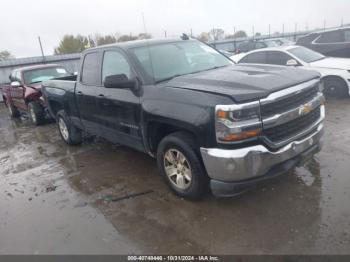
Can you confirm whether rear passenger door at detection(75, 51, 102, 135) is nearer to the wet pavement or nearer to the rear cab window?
the wet pavement

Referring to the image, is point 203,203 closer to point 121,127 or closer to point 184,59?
point 121,127

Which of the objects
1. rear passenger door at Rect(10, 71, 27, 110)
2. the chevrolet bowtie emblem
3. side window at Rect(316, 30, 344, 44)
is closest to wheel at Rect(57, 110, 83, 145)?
rear passenger door at Rect(10, 71, 27, 110)

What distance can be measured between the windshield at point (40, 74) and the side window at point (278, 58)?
5.94m

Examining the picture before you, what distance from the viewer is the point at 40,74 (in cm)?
994

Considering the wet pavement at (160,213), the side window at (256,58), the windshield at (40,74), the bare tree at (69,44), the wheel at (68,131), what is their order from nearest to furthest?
the wet pavement at (160,213) → the wheel at (68,131) → the side window at (256,58) → the windshield at (40,74) → the bare tree at (69,44)

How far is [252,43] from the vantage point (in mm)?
18312

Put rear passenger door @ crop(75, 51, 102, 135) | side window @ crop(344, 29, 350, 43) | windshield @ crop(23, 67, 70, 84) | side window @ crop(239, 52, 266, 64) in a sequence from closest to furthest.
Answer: rear passenger door @ crop(75, 51, 102, 135), side window @ crop(239, 52, 266, 64), windshield @ crop(23, 67, 70, 84), side window @ crop(344, 29, 350, 43)

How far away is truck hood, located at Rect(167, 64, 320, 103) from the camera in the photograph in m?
3.29

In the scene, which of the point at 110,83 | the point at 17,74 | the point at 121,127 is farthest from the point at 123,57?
the point at 17,74

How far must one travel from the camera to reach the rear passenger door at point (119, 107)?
14.3ft

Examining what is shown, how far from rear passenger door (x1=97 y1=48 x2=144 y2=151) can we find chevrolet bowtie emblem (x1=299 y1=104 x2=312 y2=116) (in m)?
1.95

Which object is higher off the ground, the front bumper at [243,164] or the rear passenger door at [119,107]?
the rear passenger door at [119,107]

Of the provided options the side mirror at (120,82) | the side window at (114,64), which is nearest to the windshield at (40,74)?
the side window at (114,64)

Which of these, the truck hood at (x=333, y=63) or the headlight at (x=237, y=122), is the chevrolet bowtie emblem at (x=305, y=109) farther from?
the truck hood at (x=333, y=63)
